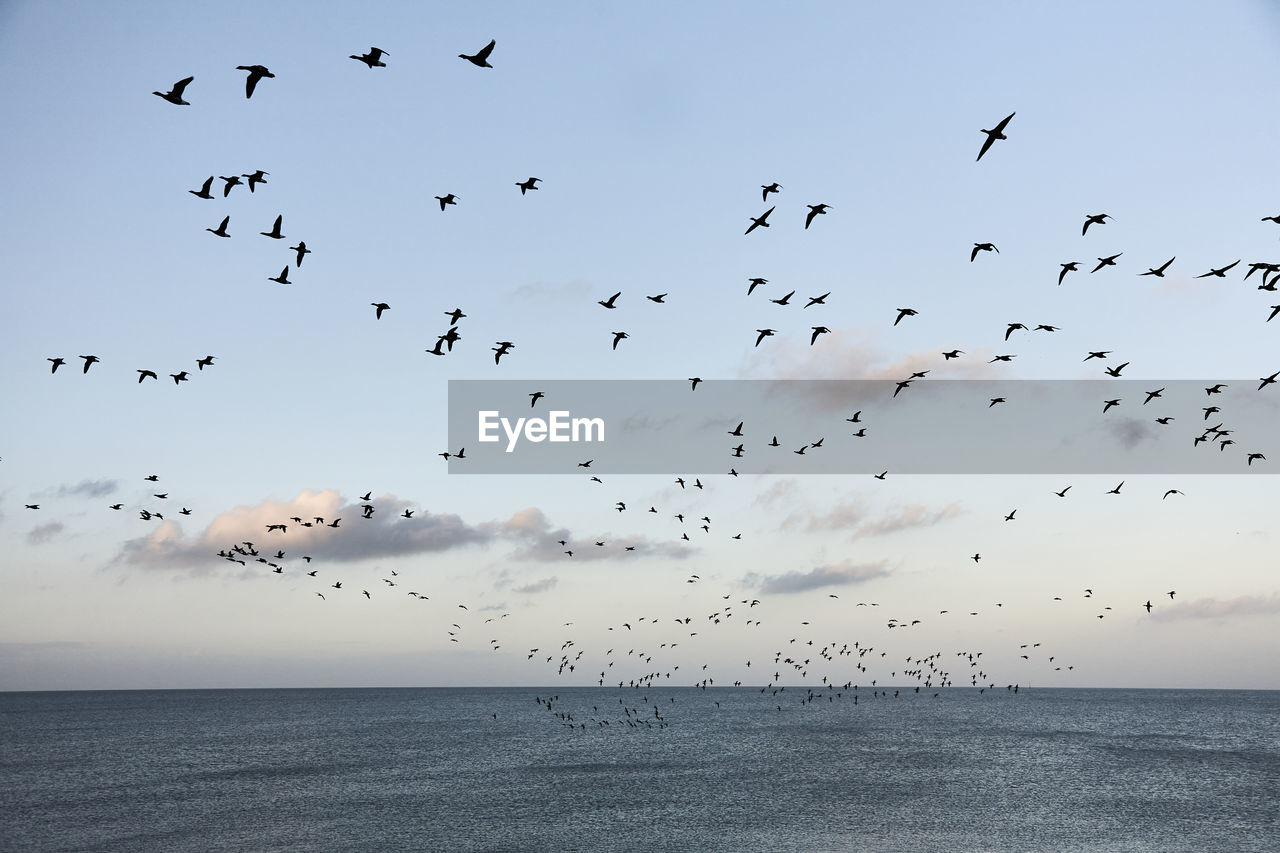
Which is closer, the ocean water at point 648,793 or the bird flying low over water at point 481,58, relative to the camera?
the bird flying low over water at point 481,58

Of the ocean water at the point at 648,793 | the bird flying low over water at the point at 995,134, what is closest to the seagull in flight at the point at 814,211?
the bird flying low over water at the point at 995,134

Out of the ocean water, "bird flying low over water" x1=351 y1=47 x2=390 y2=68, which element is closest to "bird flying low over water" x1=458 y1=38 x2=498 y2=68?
"bird flying low over water" x1=351 y1=47 x2=390 y2=68

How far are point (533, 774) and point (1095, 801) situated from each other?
2415 inches

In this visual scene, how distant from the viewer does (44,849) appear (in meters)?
69.6

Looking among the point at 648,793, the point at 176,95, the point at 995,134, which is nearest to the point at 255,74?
the point at 176,95

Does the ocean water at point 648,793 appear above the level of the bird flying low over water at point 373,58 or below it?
below

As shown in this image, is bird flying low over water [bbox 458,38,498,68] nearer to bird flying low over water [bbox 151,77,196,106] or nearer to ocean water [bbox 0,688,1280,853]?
bird flying low over water [bbox 151,77,196,106]

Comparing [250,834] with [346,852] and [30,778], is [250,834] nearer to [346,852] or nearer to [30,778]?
[346,852]

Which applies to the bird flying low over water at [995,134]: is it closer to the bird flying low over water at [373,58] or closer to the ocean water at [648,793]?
the bird flying low over water at [373,58]

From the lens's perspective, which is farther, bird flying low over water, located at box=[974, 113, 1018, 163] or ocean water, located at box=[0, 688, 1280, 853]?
ocean water, located at box=[0, 688, 1280, 853]

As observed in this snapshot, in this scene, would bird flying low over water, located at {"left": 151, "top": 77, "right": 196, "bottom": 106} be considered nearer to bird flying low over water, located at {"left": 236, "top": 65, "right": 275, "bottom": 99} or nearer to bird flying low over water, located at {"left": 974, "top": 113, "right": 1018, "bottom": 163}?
bird flying low over water, located at {"left": 236, "top": 65, "right": 275, "bottom": 99}

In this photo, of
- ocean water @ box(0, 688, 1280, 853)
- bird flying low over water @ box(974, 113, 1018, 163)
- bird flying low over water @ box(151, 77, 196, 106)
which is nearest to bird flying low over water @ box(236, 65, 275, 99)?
bird flying low over water @ box(151, 77, 196, 106)

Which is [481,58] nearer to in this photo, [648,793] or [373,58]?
[373,58]

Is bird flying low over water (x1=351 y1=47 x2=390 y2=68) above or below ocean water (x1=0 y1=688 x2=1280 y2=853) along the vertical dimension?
above
